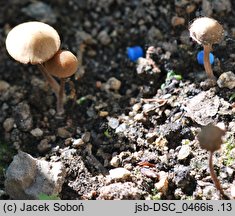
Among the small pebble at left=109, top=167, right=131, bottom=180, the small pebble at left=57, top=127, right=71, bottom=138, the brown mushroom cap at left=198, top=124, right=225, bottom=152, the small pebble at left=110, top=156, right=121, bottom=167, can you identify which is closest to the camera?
the brown mushroom cap at left=198, top=124, right=225, bottom=152

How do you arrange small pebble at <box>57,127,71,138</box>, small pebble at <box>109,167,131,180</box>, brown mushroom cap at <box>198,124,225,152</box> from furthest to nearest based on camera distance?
small pebble at <box>57,127,71,138</box> < small pebble at <box>109,167,131,180</box> < brown mushroom cap at <box>198,124,225,152</box>

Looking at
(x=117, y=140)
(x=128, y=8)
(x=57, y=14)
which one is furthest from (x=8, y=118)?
(x=128, y=8)

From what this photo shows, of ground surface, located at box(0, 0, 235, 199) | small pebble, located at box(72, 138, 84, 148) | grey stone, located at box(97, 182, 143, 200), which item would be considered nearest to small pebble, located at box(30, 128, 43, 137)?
ground surface, located at box(0, 0, 235, 199)

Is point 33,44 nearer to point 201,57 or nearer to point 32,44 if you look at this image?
point 32,44

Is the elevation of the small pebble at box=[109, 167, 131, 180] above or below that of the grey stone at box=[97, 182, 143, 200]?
above

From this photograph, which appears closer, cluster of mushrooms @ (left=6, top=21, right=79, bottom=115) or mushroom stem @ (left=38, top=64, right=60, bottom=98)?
cluster of mushrooms @ (left=6, top=21, right=79, bottom=115)

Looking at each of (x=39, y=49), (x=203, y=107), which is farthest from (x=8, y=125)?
(x=203, y=107)

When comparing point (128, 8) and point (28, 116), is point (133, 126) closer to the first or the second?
point (28, 116)

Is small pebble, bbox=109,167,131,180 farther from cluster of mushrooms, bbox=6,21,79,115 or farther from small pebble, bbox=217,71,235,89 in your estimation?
small pebble, bbox=217,71,235,89
